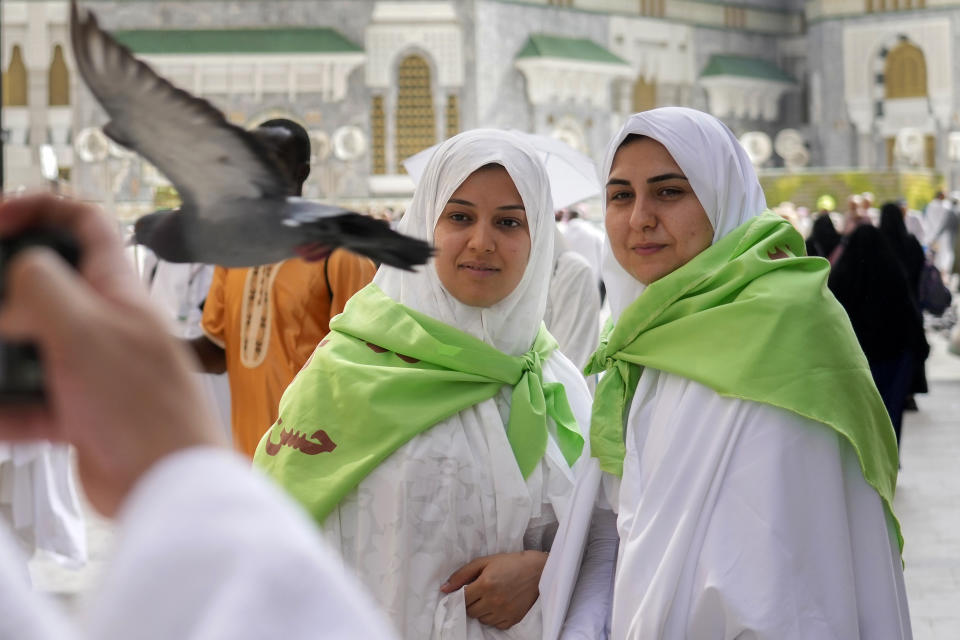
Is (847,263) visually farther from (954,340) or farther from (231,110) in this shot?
(231,110)

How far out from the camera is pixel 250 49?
25312 mm

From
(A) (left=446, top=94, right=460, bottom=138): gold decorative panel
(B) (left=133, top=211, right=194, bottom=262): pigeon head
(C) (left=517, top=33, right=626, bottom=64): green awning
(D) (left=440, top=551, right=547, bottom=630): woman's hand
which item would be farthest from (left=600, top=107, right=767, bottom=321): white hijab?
(C) (left=517, top=33, right=626, bottom=64): green awning

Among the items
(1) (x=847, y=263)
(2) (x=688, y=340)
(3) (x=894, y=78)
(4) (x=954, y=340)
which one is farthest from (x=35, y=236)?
(3) (x=894, y=78)

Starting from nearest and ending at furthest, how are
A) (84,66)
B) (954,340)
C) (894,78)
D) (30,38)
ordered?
(84,66) → (954,340) → (30,38) → (894,78)

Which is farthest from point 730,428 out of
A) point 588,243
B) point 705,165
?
point 588,243

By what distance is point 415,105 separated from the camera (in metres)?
26.2

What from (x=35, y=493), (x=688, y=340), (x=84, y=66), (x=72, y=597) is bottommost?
(x=72, y=597)

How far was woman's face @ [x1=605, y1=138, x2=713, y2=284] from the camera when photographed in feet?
8.21

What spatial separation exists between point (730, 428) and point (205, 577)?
5.78 feet

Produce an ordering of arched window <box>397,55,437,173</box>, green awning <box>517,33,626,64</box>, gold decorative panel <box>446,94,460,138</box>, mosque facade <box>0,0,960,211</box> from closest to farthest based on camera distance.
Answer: mosque facade <box>0,0,960,211</box> < arched window <box>397,55,437,173</box> < gold decorative panel <box>446,94,460,138</box> < green awning <box>517,33,626,64</box>

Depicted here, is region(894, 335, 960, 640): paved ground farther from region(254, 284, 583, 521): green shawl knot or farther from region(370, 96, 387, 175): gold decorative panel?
region(370, 96, 387, 175): gold decorative panel

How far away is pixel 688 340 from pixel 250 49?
78.8ft

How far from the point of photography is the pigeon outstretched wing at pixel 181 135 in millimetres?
938

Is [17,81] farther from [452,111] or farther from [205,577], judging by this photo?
[205,577]
